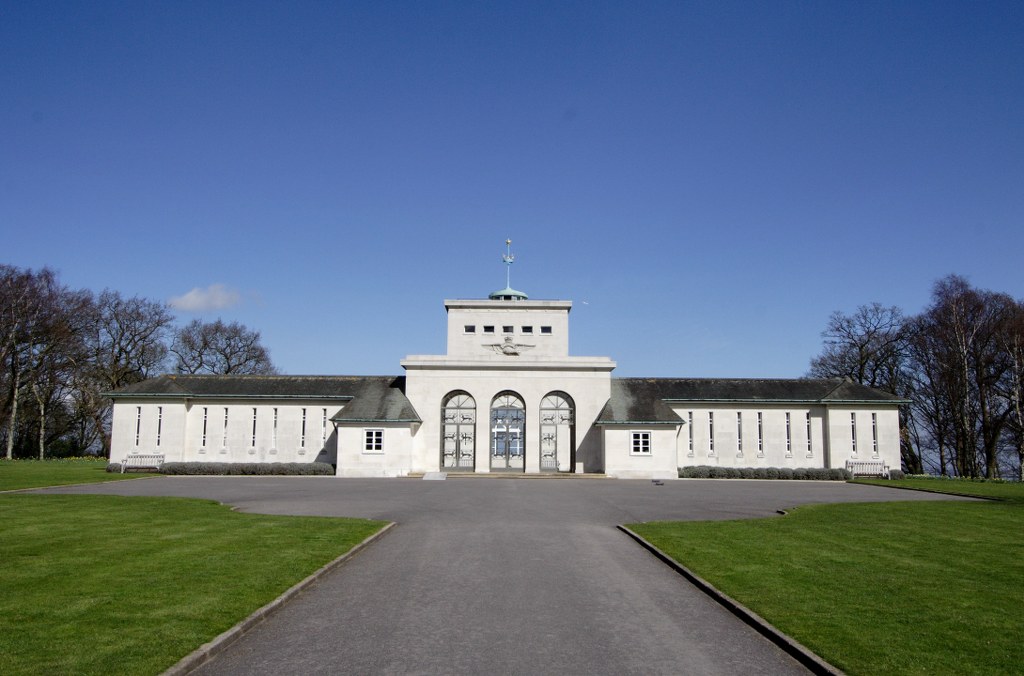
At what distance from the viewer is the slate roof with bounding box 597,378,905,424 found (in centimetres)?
4334

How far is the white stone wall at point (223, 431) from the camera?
4453 centimetres

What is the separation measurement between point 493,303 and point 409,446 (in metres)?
10.4

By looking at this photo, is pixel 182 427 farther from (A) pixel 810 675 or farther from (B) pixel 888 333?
(B) pixel 888 333

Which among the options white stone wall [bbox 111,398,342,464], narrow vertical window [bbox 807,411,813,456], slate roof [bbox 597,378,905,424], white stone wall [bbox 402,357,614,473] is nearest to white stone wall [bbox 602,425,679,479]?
slate roof [bbox 597,378,905,424]

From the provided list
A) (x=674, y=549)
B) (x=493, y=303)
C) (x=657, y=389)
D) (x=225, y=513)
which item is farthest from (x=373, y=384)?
(x=674, y=549)

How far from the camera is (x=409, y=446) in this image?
4266 centimetres

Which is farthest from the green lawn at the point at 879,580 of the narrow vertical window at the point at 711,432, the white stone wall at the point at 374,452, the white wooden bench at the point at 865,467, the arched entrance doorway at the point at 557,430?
the white stone wall at the point at 374,452

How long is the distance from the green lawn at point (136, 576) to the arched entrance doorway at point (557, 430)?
87.5 ft

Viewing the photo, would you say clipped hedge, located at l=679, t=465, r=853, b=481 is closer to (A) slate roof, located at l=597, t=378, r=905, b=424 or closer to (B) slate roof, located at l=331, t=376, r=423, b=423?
(A) slate roof, located at l=597, t=378, r=905, b=424

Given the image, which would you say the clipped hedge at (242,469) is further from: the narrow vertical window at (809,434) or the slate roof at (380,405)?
the narrow vertical window at (809,434)

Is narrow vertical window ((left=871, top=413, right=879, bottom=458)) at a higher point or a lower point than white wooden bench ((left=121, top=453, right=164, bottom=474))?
higher

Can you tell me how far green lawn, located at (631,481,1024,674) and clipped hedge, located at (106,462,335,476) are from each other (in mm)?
27152

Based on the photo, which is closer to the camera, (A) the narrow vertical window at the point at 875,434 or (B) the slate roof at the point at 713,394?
(B) the slate roof at the point at 713,394

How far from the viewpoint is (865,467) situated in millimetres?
43688
